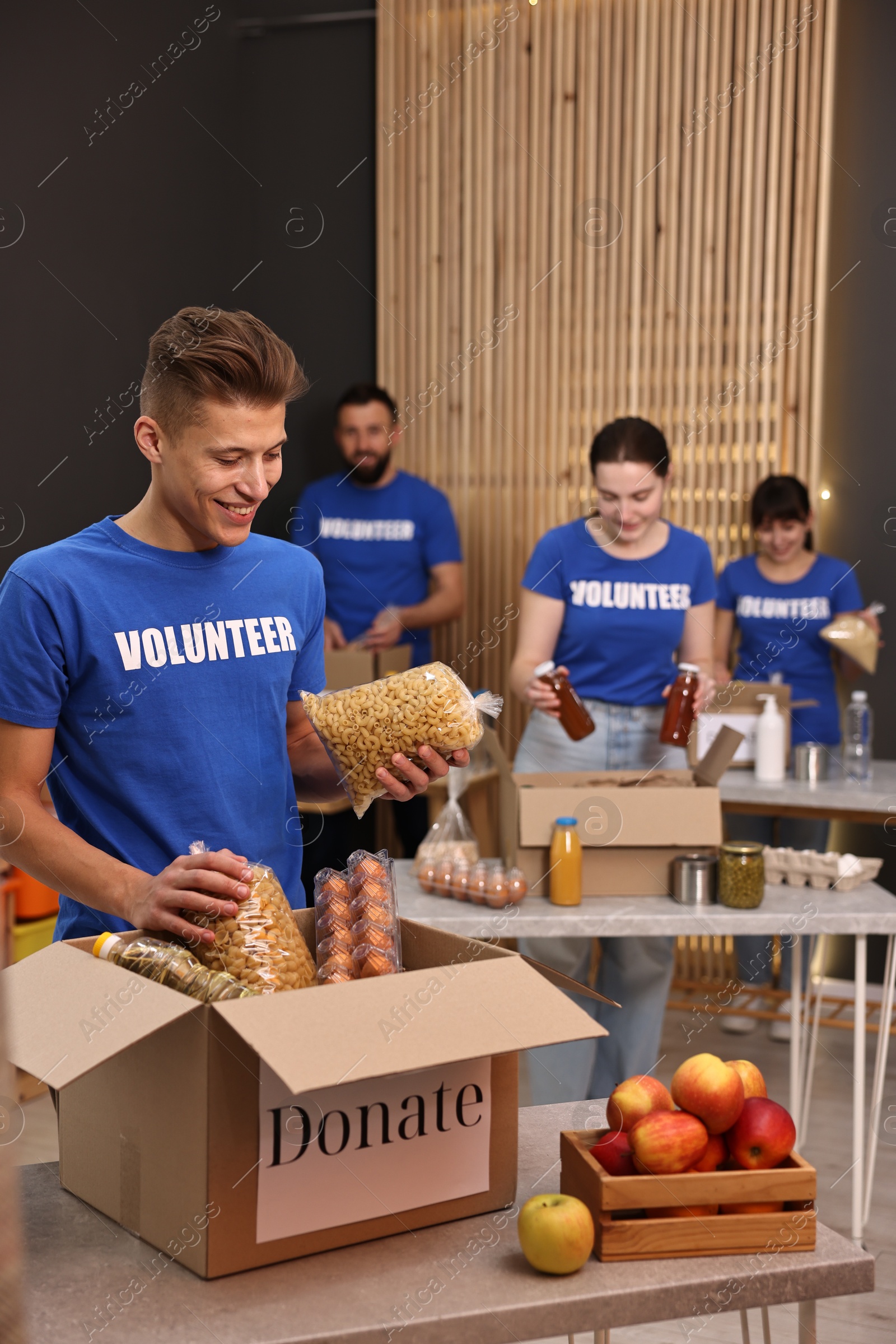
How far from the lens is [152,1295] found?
3.36 ft

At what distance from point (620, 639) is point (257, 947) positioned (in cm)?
194

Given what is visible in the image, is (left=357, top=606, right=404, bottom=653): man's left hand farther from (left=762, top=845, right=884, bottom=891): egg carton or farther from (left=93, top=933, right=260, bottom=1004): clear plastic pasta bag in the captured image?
(left=93, top=933, right=260, bottom=1004): clear plastic pasta bag

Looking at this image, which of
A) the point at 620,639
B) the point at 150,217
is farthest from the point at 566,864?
the point at 150,217

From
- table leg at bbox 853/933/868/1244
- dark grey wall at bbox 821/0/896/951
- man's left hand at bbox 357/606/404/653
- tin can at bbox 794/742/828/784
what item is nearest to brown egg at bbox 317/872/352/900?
table leg at bbox 853/933/868/1244

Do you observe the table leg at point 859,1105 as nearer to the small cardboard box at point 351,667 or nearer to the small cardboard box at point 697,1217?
the small cardboard box at point 697,1217

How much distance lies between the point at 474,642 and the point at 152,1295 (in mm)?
4222

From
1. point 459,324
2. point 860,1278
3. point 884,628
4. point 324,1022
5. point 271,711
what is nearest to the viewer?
point 324,1022

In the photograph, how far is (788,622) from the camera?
4.21 m

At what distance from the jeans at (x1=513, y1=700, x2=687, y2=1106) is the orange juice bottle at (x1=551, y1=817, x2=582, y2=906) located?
232mm

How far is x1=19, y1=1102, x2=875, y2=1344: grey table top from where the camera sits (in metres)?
0.99

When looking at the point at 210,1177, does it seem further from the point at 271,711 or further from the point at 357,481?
the point at 357,481

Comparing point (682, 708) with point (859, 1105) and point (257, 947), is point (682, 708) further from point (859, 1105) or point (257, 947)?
point (257, 947)

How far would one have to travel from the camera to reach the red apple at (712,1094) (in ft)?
3.73

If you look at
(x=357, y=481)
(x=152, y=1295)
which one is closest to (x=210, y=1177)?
(x=152, y=1295)
